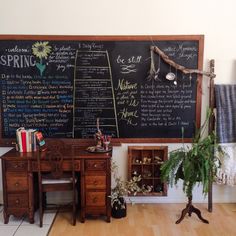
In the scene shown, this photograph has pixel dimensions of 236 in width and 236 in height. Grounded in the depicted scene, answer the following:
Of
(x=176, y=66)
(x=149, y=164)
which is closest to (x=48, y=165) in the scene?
(x=149, y=164)

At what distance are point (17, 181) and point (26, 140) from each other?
43cm

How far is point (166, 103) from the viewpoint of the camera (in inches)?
128

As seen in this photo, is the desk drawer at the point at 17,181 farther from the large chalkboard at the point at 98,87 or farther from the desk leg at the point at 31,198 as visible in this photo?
the large chalkboard at the point at 98,87

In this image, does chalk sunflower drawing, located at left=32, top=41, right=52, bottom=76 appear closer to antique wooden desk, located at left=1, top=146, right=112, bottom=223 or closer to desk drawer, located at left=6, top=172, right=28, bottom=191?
antique wooden desk, located at left=1, top=146, right=112, bottom=223

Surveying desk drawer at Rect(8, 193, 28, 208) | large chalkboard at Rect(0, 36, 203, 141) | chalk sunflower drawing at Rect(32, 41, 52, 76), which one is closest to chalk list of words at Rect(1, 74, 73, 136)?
large chalkboard at Rect(0, 36, 203, 141)

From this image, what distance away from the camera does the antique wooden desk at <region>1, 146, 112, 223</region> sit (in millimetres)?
2793

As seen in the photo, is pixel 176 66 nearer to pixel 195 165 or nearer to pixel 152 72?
pixel 152 72

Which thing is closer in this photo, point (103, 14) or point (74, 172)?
point (74, 172)

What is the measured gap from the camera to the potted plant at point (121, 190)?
3.00m

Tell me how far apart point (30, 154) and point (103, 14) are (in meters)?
1.72

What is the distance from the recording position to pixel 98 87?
321 centimetres

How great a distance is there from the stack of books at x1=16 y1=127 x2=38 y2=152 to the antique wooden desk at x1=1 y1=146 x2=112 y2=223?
0.36ft

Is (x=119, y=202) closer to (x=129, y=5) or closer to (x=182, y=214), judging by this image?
(x=182, y=214)

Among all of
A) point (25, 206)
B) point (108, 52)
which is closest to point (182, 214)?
point (25, 206)
